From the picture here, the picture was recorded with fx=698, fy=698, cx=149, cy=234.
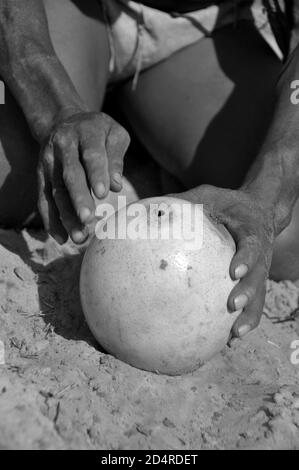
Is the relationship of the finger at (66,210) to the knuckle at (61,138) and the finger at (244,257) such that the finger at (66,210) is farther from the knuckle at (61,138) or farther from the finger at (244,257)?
the finger at (244,257)

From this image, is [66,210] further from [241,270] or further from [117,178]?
[241,270]

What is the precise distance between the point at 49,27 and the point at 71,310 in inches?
49.1

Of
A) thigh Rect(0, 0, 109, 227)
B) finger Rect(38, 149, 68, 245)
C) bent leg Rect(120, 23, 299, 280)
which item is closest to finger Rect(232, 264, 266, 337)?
finger Rect(38, 149, 68, 245)

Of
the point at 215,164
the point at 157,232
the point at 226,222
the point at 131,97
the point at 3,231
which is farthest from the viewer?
the point at 131,97

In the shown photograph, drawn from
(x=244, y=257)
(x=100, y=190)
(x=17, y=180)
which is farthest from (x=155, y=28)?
(x=244, y=257)

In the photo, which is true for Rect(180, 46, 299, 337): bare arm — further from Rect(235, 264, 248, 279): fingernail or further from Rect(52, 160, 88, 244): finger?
Rect(52, 160, 88, 244): finger

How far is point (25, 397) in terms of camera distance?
193 centimetres

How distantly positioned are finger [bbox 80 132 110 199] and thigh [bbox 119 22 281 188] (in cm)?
97

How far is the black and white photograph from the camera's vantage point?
78.7 inches

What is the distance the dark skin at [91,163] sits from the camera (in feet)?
6.88

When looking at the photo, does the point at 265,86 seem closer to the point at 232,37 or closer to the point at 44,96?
the point at 232,37

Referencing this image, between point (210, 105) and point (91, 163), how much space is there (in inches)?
45.0
